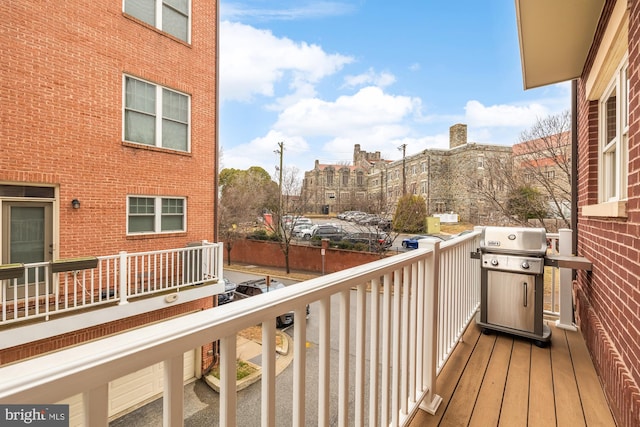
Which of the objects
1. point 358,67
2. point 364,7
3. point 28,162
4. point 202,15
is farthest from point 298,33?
point 28,162

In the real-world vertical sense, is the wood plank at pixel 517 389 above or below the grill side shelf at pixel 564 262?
below

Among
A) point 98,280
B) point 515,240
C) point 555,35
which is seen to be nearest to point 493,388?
point 515,240

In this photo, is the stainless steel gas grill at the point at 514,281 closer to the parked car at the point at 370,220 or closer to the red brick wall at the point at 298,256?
the red brick wall at the point at 298,256

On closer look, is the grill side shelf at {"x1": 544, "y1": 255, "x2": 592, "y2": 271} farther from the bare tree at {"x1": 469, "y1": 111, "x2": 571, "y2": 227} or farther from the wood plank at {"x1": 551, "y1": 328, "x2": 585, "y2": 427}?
the bare tree at {"x1": 469, "y1": 111, "x2": 571, "y2": 227}

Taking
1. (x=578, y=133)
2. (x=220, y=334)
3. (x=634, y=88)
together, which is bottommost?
(x=220, y=334)

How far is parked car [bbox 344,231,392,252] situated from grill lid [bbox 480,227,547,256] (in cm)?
893

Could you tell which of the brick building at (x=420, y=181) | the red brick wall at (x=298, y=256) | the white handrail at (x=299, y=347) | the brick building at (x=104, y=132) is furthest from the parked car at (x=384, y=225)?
the white handrail at (x=299, y=347)

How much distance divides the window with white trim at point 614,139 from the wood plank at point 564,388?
1186 millimetres

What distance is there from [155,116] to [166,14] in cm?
212

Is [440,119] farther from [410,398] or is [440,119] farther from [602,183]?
[410,398]

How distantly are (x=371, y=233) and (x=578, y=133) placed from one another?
927cm

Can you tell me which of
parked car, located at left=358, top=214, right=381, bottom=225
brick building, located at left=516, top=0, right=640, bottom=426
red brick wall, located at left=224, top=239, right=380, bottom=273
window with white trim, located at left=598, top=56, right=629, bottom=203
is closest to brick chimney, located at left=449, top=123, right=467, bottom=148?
parked car, located at left=358, top=214, right=381, bottom=225

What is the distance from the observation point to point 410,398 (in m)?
1.51

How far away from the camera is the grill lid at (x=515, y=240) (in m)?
2.39
